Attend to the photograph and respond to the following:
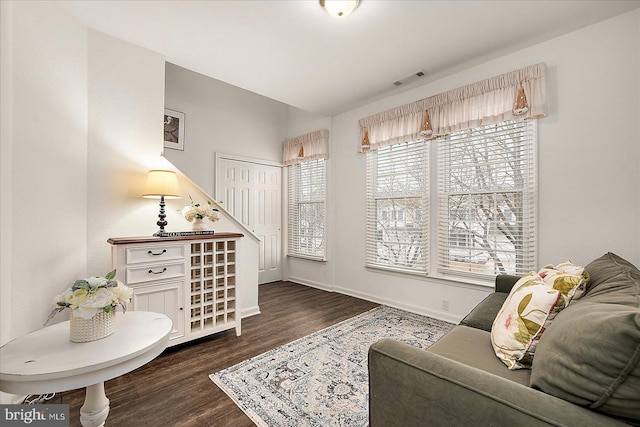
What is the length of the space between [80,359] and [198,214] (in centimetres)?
174

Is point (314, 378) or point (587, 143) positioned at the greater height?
point (587, 143)

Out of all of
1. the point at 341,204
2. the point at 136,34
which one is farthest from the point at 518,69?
the point at 136,34

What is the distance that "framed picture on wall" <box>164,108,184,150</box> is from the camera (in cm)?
370

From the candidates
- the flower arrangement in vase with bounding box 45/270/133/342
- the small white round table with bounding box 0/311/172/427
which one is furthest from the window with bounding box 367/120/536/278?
the flower arrangement in vase with bounding box 45/270/133/342

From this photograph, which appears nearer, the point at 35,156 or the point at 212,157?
the point at 35,156

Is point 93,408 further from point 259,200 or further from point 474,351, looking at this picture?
point 259,200

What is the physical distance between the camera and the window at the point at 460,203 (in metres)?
2.67

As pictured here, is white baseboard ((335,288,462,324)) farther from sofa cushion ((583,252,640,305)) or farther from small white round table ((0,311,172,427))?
small white round table ((0,311,172,427))

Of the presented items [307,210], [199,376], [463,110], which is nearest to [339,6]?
[463,110]

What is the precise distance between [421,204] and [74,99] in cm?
340

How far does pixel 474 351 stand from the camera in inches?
57.1

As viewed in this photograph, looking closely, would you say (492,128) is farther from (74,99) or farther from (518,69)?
(74,99)

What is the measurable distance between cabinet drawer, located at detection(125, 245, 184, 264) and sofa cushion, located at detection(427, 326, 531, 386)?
6.70ft

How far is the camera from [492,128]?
282 centimetres
